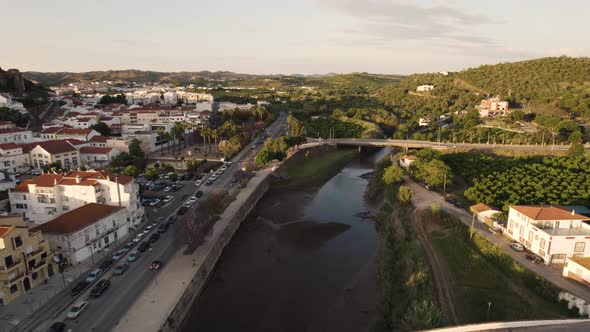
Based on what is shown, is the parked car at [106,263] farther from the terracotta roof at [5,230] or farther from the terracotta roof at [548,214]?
the terracotta roof at [548,214]

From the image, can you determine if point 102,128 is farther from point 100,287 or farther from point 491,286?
point 491,286

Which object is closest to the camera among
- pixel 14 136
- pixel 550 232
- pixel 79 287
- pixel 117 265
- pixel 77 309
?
pixel 77 309

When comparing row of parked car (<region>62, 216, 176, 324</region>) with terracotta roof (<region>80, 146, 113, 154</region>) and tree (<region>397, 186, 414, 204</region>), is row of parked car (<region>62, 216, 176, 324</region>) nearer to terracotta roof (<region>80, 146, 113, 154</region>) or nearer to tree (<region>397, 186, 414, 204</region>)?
tree (<region>397, 186, 414, 204</region>)

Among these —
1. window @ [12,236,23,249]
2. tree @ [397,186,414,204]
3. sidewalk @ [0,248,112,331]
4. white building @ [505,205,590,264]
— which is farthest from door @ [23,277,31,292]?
white building @ [505,205,590,264]

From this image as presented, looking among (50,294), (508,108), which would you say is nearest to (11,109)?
(50,294)

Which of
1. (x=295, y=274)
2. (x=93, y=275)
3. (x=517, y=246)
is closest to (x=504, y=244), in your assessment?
(x=517, y=246)

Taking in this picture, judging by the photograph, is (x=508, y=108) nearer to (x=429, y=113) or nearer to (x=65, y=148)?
(x=429, y=113)
